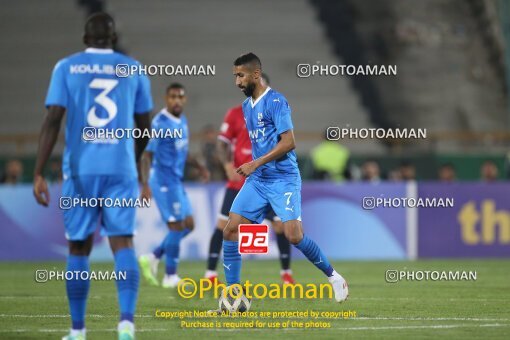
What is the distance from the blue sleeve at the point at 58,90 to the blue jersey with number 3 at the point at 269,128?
8.74 feet

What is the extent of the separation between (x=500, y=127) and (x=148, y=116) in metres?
19.9

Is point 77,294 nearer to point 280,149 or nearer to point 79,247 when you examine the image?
point 79,247

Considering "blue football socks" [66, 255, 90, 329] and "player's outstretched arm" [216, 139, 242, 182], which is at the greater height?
"player's outstretched arm" [216, 139, 242, 182]

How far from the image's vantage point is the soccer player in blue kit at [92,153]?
756 centimetres

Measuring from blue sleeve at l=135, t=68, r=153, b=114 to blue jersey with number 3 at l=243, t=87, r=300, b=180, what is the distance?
2.11m

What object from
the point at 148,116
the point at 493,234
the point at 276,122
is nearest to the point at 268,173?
the point at 276,122

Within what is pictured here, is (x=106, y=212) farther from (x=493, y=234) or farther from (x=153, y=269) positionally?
(x=493, y=234)

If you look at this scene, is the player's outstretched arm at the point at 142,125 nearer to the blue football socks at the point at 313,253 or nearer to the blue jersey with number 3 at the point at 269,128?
the blue jersey with number 3 at the point at 269,128

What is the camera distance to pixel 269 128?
9961mm

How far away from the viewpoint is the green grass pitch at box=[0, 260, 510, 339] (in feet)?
27.9

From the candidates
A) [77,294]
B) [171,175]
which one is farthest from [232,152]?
[77,294]

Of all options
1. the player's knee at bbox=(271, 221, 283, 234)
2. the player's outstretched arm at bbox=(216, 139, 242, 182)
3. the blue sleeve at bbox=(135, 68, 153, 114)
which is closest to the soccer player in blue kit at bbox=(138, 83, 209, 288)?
the player's outstretched arm at bbox=(216, 139, 242, 182)

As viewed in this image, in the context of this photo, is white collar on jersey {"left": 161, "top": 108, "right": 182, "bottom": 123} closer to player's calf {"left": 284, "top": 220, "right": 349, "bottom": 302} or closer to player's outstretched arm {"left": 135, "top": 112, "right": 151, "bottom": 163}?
player's calf {"left": 284, "top": 220, "right": 349, "bottom": 302}

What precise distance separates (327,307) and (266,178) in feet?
4.87
